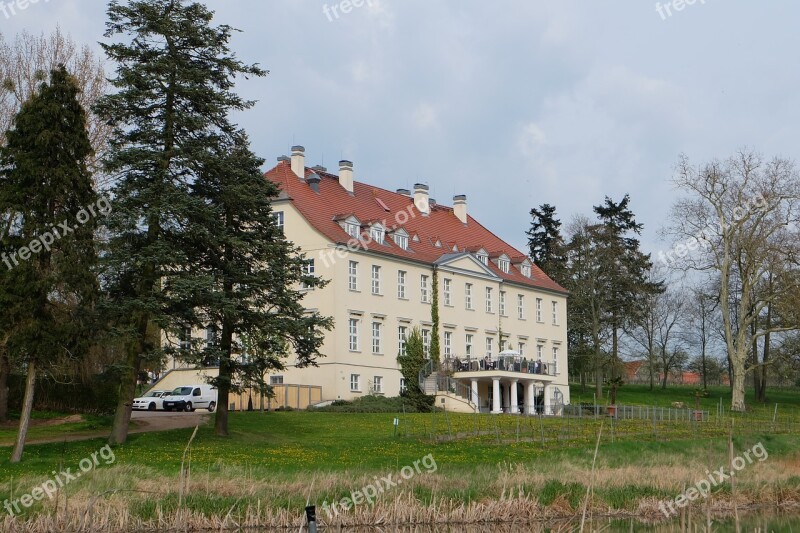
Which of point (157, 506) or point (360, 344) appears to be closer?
point (157, 506)

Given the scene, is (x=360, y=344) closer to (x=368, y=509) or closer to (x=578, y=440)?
(x=578, y=440)

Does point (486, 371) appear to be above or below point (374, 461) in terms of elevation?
above

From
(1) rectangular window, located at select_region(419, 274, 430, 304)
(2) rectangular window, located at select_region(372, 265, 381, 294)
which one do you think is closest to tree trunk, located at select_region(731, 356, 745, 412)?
(1) rectangular window, located at select_region(419, 274, 430, 304)

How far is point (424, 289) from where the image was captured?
57.2m

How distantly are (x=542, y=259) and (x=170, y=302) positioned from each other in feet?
159

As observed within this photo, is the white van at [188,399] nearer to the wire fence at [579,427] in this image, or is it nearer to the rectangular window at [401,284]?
the wire fence at [579,427]

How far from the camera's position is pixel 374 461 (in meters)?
27.5

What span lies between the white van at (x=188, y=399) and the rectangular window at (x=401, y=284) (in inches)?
458

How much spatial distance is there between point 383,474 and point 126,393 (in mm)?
11547

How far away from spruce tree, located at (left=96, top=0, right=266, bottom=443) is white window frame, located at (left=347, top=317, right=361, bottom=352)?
19.7 meters

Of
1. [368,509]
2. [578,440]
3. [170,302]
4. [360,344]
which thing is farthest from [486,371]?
[368,509]

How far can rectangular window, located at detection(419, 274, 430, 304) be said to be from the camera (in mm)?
56969
